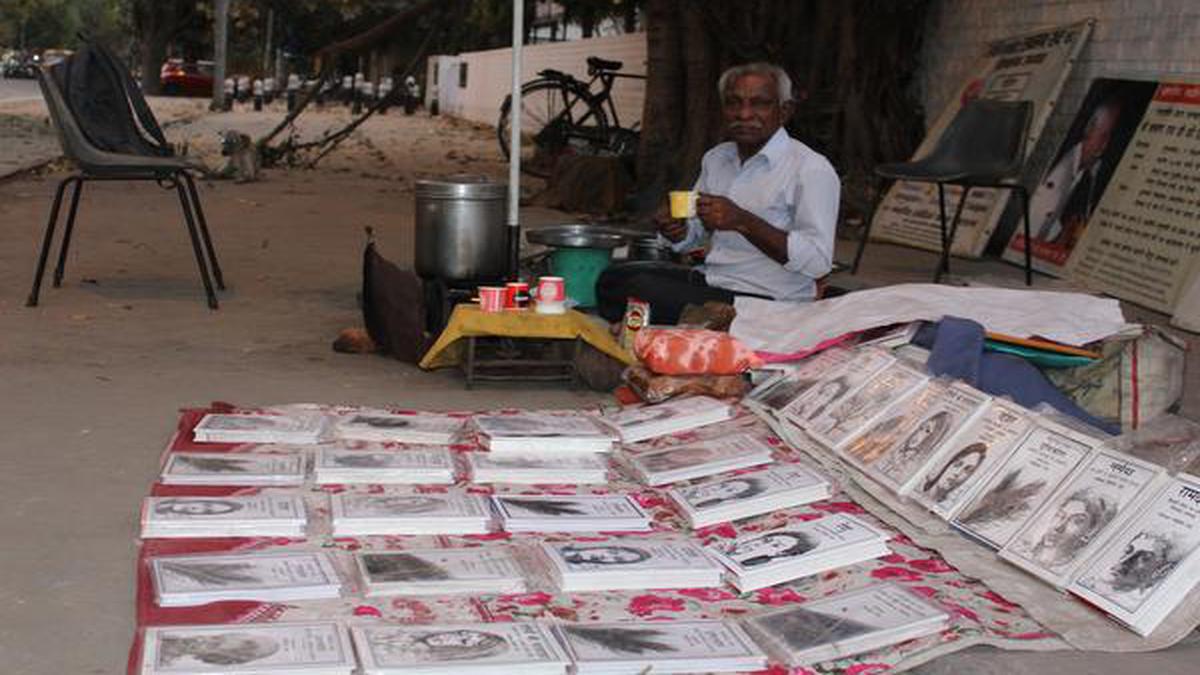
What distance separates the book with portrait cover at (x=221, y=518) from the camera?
285 centimetres

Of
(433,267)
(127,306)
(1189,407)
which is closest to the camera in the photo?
(1189,407)

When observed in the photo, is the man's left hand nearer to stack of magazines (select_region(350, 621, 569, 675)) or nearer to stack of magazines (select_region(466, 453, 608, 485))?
stack of magazines (select_region(466, 453, 608, 485))

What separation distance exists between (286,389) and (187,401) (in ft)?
1.08

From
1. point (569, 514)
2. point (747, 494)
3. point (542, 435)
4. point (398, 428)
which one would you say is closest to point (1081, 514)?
point (747, 494)

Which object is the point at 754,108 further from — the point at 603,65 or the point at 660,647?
the point at 603,65

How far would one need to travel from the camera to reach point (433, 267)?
5.26 metres

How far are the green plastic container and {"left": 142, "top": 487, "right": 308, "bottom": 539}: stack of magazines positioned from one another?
247 centimetres

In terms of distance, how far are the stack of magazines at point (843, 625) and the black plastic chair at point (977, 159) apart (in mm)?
4466

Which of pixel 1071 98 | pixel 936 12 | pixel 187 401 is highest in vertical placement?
pixel 936 12

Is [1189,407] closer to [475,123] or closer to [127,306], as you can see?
[127,306]

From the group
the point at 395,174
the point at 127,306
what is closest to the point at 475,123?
the point at 395,174

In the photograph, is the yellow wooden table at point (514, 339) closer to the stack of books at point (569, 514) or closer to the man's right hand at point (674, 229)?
the man's right hand at point (674, 229)

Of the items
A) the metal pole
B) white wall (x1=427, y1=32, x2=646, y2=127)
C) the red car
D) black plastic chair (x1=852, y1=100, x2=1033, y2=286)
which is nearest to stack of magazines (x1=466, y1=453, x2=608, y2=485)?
the metal pole

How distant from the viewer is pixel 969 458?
3.17m
